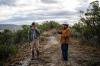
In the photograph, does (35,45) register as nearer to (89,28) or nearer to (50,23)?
(89,28)

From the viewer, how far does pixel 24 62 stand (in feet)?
55.9

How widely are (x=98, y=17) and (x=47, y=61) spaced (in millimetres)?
12313

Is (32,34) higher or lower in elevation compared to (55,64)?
higher

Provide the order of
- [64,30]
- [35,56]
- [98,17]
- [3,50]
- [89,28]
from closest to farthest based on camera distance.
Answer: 1. [64,30]
2. [35,56]
3. [3,50]
4. [98,17]
5. [89,28]

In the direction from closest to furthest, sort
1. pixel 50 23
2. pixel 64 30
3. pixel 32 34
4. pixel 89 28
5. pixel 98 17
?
pixel 64 30, pixel 32 34, pixel 98 17, pixel 89 28, pixel 50 23

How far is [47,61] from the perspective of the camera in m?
16.8

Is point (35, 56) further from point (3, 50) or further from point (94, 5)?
point (94, 5)

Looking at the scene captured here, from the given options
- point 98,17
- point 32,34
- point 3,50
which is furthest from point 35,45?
point 98,17

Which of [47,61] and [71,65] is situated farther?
[47,61]

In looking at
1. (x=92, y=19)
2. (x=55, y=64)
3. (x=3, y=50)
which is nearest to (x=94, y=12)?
(x=92, y=19)

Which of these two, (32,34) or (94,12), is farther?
(94,12)

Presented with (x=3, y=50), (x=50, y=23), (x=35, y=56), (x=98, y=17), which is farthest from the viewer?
(x=50, y=23)

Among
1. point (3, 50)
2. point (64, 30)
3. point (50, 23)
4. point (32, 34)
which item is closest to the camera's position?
point (64, 30)

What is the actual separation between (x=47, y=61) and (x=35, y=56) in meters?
1.82
